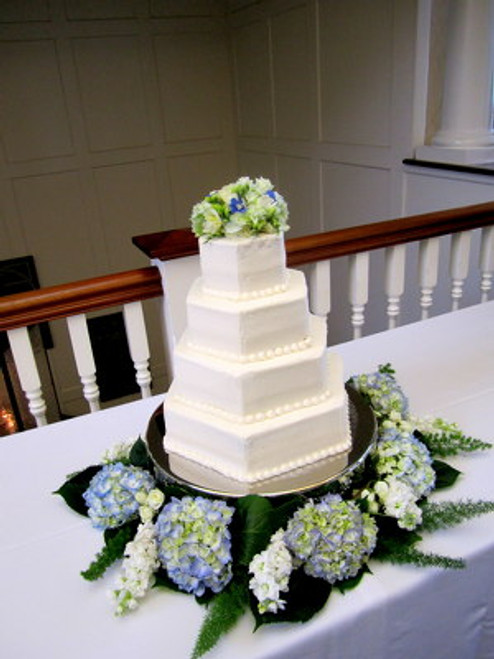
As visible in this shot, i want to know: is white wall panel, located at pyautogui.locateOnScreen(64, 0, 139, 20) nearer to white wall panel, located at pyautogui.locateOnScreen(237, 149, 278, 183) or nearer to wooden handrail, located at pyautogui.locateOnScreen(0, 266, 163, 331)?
white wall panel, located at pyautogui.locateOnScreen(237, 149, 278, 183)

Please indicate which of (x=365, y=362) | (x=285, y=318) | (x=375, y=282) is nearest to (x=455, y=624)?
(x=285, y=318)

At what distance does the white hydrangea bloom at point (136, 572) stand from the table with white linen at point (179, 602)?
0.9 inches

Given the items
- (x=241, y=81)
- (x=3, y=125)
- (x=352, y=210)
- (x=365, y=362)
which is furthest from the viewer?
(x=241, y=81)

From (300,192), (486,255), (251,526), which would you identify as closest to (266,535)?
(251,526)

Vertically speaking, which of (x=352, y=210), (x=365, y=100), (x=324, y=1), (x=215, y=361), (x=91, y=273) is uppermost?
(x=324, y=1)

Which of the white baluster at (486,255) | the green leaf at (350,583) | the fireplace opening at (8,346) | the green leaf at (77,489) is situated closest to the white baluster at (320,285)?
the white baluster at (486,255)

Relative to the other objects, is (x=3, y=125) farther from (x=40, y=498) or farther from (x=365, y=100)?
(x=40, y=498)

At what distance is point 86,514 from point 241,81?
5113mm

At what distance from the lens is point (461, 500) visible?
100cm

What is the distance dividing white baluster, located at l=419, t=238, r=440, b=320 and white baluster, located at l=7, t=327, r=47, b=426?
140 centimetres

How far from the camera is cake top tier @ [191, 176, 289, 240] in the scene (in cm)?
87

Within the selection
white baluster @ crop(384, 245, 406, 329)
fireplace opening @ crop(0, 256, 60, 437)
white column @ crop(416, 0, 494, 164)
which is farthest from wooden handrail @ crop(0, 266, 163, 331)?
fireplace opening @ crop(0, 256, 60, 437)

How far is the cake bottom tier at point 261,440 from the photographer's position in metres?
0.92

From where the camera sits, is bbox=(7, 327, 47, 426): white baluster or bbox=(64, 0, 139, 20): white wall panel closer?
bbox=(7, 327, 47, 426): white baluster
